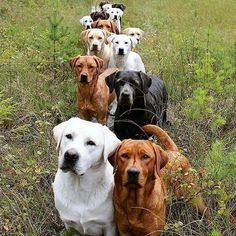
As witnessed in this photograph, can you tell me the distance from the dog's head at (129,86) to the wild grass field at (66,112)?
59cm

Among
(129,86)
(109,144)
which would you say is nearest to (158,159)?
(109,144)

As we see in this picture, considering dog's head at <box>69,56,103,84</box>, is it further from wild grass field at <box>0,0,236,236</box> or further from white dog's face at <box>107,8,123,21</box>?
white dog's face at <box>107,8,123,21</box>

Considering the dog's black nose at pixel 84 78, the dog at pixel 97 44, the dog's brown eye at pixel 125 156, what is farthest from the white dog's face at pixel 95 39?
the dog's brown eye at pixel 125 156

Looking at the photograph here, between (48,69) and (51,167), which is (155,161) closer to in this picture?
(51,167)

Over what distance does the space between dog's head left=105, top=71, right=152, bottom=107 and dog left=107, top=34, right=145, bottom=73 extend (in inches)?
101

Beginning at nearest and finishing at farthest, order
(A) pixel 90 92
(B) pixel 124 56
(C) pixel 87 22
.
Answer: (A) pixel 90 92
(B) pixel 124 56
(C) pixel 87 22

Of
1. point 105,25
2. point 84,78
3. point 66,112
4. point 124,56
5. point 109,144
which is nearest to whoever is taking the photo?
point 109,144

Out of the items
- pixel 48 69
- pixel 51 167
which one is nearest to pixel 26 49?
pixel 48 69

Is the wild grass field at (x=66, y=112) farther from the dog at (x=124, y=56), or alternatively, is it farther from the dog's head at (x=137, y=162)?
the dog's head at (x=137, y=162)

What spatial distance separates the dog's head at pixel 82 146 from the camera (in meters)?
4.72

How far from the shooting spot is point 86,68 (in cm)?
787

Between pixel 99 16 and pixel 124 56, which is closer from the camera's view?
Result: pixel 124 56

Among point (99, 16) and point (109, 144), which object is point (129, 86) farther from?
point (99, 16)

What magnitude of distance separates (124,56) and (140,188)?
528 cm
